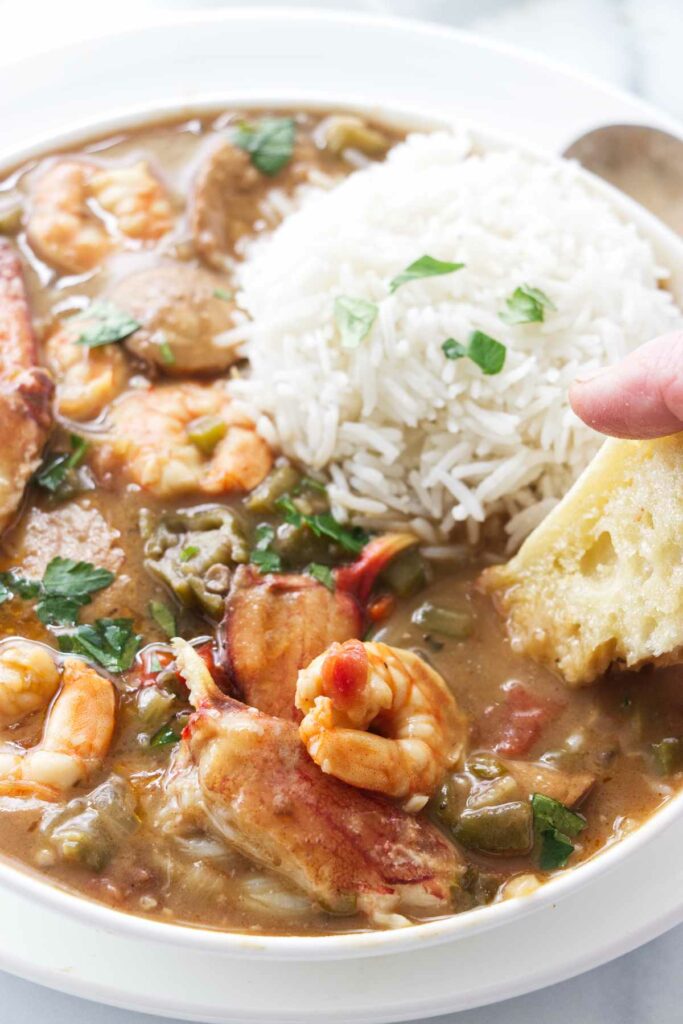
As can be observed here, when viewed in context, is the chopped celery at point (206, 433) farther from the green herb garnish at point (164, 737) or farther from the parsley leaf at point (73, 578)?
the green herb garnish at point (164, 737)

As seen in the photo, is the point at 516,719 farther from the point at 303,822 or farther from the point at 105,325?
the point at 105,325

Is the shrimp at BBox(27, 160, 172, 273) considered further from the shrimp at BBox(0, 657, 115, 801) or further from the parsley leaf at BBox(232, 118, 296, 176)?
the shrimp at BBox(0, 657, 115, 801)

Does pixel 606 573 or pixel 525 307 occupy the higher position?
pixel 525 307

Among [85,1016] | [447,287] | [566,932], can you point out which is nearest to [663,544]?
[566,932]

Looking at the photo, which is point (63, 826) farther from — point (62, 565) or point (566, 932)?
point (566, 932)

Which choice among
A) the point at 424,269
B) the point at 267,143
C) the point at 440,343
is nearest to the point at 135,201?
the point at 267,143

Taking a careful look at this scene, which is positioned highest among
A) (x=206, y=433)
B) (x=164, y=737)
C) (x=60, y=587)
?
(x=206, y=433)

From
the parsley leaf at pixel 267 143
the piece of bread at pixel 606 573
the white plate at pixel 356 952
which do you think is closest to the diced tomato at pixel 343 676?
the white plate at pixel 356 952
